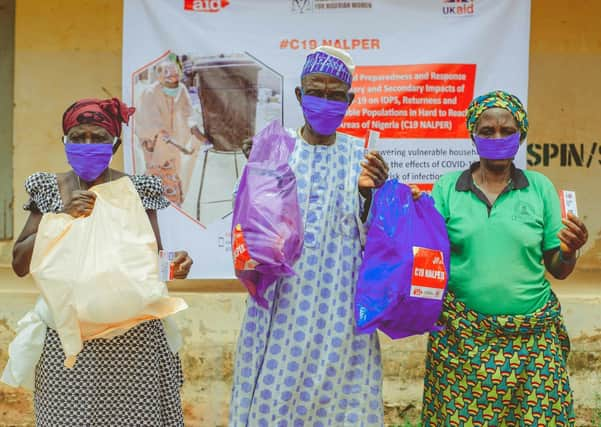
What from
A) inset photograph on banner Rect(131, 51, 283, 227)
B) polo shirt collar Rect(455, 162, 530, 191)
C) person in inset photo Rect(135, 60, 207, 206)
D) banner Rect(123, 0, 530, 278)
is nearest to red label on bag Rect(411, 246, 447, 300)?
polo shirt collar Rect(455, 162, 530, 191)

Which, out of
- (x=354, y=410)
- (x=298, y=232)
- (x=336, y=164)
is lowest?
(x=354, y=410)

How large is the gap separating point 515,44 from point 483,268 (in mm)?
1856

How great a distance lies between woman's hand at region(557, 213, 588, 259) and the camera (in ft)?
10.8

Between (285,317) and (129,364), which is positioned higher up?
(285,317)

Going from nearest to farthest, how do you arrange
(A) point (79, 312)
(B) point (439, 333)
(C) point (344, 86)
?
(A) point (79, 312)
(C) point (344, 86)
(B) point (439, 333)

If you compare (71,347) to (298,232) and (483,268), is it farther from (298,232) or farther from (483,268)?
(483,268)

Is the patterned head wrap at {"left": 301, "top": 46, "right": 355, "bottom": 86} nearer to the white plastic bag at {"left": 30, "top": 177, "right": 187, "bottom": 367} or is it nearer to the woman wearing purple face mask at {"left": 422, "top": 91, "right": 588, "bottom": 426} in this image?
the woman wearing purple face mask at {"left": 422, "top": 91, "right": 588, "bottom": 426}

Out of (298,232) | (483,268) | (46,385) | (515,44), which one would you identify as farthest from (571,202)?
(46,385)

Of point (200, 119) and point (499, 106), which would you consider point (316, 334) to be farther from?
point (200, 119)

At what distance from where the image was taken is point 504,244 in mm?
3504

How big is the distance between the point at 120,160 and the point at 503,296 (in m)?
2.89

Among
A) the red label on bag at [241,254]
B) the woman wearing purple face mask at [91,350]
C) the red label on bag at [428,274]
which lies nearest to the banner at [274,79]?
the woman wearing purple face mask at [91,350]

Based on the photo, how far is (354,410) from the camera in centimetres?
341

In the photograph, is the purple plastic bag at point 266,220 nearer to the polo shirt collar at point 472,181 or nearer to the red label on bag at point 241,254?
the red label on bag at point 241,254
